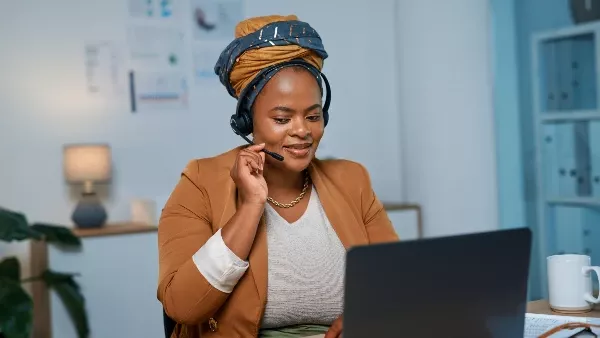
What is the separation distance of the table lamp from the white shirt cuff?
222cm

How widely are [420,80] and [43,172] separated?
76.2 inches

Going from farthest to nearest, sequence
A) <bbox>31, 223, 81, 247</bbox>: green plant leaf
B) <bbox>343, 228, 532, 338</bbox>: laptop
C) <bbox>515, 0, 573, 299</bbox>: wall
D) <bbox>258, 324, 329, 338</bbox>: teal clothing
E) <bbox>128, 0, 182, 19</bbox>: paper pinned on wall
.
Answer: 1. <bbox>128, 0, 182, 19</bbox>: paper pinned on wall
2. <bbox>515, 0, 573, 299</bbox>: wall
3. <bbox>31, 223, 81, 247</bbox>: green plant leaf
4. <bbox>258, 324, 329, 338</bbox>: teal clothing
5. <bbox>343, 228, 532, 338</bbox>: laptop

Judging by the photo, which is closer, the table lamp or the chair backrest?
the chair backrest

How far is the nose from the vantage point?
1.81m

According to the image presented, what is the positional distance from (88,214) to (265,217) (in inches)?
83.0

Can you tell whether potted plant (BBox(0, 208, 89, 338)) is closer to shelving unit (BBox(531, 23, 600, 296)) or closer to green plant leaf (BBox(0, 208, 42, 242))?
green plant leaf (BBox(0, 208, 42, 242))

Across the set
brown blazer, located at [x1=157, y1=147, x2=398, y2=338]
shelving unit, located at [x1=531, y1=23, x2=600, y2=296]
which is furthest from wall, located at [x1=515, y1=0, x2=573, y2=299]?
brown blazer, located at [x1=157, y1=147, x2=398, y2=338]

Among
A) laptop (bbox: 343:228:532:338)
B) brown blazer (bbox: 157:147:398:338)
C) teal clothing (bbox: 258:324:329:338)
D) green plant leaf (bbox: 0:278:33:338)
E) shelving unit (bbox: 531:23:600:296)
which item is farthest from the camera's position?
shelving unit (bbox: 531:23:600:296)

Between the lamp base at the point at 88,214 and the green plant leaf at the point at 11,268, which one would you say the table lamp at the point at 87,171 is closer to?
the lamp base at the point at 88,214

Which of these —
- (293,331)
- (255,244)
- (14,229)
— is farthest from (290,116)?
(14,229)

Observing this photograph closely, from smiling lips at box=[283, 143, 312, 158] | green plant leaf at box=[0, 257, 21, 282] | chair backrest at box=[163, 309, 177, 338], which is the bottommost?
green plant leaf at box=[0, 257, 21, 282]

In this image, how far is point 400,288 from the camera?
1099 millimetres

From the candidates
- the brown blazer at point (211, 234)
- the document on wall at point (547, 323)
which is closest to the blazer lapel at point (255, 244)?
the brown blazer at point (211, 234)

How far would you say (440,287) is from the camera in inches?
44.8
